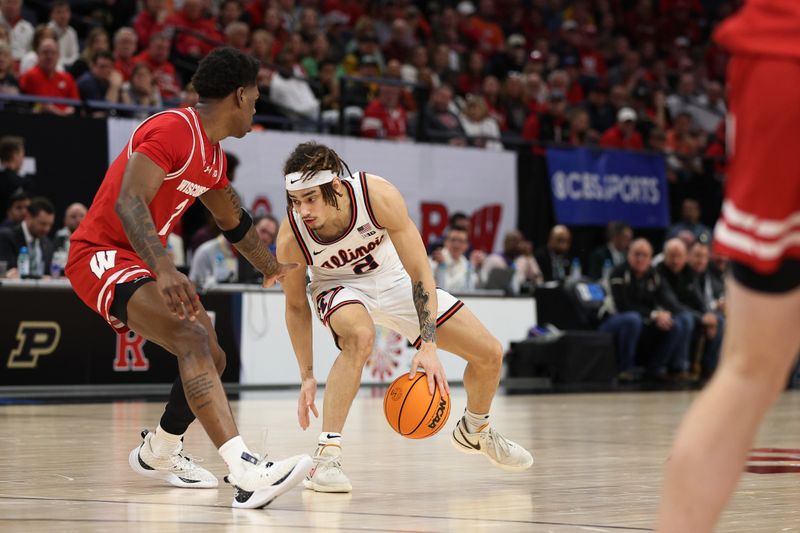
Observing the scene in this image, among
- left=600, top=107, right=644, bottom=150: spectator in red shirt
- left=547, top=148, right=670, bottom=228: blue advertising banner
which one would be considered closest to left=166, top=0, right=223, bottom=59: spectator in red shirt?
left=547, top=148, right=670, bottom=228: blue advertising banner

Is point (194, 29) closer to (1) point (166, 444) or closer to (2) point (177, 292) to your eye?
(1) point (166, 444)

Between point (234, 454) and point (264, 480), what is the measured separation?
15 centimetres

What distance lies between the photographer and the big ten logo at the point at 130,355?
439 inches

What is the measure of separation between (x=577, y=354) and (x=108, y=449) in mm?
7962

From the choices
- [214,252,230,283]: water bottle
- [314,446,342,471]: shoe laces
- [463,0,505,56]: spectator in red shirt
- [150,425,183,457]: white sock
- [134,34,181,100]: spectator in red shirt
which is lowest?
[214,252,230,283]: water bottle

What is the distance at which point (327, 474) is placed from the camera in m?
5.02

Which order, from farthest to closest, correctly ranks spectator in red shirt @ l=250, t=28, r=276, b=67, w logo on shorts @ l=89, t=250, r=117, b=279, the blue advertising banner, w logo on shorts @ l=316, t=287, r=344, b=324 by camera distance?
the blue advertising banner < spectator in red shirt @ l=250, t=28, r=276, b=67 < w logo on shorts @ l=316, t=287, r=344, b=324 < w logo on shorts @ l=89, t=250, r=117, b=279

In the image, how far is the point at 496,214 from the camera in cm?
1552

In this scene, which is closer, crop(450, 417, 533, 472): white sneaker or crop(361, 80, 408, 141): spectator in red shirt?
crop(450, 417, 533, 472): white sneaker

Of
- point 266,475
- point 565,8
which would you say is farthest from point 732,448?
point 565,8

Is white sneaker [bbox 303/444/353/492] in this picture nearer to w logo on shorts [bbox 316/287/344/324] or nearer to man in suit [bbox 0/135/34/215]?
w logo on shorts [bbox 316/287/344/324]

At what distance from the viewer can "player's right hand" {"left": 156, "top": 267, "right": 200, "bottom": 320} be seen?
14.0ft

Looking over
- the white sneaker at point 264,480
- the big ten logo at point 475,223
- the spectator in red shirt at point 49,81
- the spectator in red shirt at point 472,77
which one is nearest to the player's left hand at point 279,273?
the white sneaker at point 264,480

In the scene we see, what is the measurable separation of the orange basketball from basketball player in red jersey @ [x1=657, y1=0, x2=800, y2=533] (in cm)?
280
